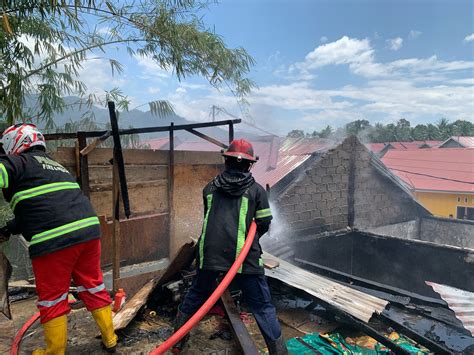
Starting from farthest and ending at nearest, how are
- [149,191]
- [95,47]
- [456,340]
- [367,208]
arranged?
[367,208] < [95,47] < [149,191] < [456,340]

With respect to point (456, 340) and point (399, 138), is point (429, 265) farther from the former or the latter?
point (399, 138)

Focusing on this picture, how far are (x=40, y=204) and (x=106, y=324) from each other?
4.27ft

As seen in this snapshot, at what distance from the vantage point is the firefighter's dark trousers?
3.00m

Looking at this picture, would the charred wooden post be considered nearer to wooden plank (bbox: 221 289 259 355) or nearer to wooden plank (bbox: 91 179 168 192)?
wooden plank (bbox: 91 179 168 192)

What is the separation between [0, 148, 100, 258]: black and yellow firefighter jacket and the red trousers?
108 millimetres

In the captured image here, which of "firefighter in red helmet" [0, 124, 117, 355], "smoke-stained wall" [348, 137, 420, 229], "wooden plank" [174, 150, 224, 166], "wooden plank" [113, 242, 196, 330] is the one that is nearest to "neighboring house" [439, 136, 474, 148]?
"smoke-stained wall" [348, 137, 420, 229]

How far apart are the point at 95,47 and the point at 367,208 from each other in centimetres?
823

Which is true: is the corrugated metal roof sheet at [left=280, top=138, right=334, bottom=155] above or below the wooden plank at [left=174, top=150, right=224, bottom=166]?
above

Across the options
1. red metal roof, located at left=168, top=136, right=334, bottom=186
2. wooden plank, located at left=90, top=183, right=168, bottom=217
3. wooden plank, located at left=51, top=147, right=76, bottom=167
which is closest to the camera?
wooden plank, located at left=51, top=147, right=76, bottom=167

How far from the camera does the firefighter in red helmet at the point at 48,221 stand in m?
2.54

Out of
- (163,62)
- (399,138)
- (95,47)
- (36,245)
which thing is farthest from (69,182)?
(399,138)

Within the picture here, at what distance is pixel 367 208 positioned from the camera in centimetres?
961

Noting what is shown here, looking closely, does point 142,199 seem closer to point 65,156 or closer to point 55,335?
point 65,156

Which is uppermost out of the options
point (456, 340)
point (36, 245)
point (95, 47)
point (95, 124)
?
point (95, 47)
